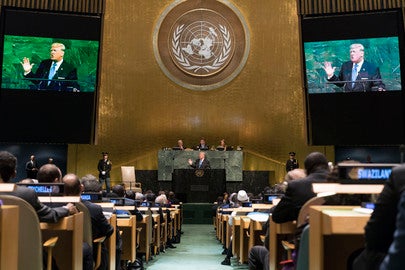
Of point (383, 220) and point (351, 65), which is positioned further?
point (351, 65)

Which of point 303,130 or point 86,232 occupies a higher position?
point 303,130

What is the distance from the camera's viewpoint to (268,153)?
16953mm

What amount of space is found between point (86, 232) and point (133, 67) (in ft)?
44.9

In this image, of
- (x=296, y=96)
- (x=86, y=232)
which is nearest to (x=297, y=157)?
(x=296, y=96)

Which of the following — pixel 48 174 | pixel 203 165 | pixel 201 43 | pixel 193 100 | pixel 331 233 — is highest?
pixel 201 43

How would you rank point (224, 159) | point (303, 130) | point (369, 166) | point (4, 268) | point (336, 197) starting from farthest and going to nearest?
point (303, 130)
point (224, 159)
point (336, 197)
point (369, 166)
point (4, 268)

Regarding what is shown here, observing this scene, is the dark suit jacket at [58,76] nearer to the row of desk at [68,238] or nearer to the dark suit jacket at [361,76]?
the dark suit jacket at [361,76]

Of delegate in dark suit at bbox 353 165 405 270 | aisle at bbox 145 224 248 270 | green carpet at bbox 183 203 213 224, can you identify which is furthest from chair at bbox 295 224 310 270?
green carpet at bbox 183 203 213 224

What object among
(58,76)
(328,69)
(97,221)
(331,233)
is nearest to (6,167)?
(97,221)

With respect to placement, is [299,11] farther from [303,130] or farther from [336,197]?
[336,197]

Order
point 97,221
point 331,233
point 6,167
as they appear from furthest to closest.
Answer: point 97,221 → point 6,167 → point 331,233

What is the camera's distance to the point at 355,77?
1436 cm

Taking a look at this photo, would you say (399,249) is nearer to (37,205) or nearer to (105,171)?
(37,205)

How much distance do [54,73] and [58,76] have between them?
0.47 ft
